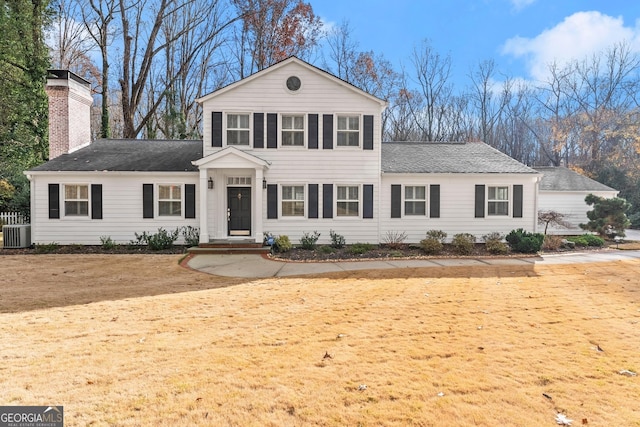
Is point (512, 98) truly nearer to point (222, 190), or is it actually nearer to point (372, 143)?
point (372, 143)

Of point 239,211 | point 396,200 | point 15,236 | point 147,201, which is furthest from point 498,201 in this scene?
point 15,236

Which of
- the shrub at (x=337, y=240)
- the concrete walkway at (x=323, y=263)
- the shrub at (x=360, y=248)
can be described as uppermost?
the shrub at (x=337, y=240)

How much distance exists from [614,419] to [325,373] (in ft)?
8.34

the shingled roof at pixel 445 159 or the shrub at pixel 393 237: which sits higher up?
the shingled roof at pixel 445 159

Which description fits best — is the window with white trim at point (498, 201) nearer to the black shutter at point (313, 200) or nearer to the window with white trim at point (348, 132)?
the window with white trim at point (348, 132)

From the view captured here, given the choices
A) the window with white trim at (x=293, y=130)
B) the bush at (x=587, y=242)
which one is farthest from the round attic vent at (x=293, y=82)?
the bush at (x=587, y=242)

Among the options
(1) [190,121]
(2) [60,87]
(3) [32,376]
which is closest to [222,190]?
(2) [60,87]

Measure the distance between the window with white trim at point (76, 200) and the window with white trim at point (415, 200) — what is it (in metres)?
13.0

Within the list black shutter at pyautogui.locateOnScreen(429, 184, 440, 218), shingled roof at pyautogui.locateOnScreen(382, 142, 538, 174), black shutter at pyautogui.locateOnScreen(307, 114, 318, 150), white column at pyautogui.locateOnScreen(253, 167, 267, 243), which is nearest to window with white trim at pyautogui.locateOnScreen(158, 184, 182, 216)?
white column at pyautogui.locateOnScreen(253, 167, 267, 243)

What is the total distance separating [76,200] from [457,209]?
614 inches

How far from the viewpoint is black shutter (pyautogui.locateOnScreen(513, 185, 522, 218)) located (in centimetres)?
1521

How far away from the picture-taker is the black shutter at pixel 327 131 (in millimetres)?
14531

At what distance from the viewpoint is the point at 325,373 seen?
381cm

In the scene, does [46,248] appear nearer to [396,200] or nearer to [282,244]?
[282,244]
